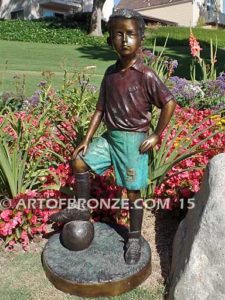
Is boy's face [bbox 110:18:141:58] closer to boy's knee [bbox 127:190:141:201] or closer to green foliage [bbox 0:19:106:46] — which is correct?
boy's knee [bbox 127:190:141:201]

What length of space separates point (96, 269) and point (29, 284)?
488 millimetres

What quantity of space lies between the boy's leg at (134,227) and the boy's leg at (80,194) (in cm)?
27

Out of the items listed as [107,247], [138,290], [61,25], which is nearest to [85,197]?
[107,247]

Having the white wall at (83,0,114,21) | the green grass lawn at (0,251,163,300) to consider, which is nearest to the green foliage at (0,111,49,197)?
the green grass lawn at (0,251,163,300)

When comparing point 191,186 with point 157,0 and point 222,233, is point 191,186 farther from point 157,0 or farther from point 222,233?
point 157,0

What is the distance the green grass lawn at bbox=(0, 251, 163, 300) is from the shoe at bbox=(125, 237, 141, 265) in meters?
0.19

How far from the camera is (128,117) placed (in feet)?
7.93

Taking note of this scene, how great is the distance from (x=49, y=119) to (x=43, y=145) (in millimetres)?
794

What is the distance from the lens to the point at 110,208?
3297mm

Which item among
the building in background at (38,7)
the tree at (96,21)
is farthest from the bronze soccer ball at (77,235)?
the building in background at (38,7)

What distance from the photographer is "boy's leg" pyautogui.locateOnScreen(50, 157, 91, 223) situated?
8.25 feet

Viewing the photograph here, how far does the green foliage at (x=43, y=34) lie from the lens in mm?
19489

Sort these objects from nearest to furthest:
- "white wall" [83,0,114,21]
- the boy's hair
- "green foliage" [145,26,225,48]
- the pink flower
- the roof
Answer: the boy's hair, the pink flower, "green foliage" [145,26,225,48], "white wall" [83,0,114,21], the roof

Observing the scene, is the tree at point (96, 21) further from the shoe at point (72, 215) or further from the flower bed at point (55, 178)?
the shoe at point (72, 215)
